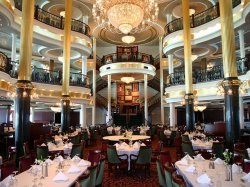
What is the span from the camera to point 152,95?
89.0 feet

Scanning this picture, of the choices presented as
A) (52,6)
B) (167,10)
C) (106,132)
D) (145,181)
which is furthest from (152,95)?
(145,181)

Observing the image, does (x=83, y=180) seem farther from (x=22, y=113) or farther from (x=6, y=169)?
(x=22, y=113)

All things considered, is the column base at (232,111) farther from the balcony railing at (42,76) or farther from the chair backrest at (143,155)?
the balcony railing at (42,76)

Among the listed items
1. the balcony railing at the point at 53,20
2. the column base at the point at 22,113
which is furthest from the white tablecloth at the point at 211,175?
the balcony railing at the point at 53,20

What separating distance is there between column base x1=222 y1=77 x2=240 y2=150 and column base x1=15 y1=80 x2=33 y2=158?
22.5 feet

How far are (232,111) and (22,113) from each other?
23.3 ft

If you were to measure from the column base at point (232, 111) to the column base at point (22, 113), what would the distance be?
685cm

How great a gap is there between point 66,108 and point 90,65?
9.92 m

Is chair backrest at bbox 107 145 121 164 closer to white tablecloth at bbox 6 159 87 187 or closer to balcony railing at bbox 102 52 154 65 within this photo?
white tablecloth at bbox 6 159 87 187

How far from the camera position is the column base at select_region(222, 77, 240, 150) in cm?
782

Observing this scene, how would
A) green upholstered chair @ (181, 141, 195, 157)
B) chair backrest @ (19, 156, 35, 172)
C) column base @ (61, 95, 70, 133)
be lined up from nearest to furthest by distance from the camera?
chair backrest @ (19, 156, 35, 172), green upholstered chair @ (181, 141, 195, 157), column base @ (61, 95, 70, 133)

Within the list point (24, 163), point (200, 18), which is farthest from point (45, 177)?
point (200, 18)

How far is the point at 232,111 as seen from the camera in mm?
7906

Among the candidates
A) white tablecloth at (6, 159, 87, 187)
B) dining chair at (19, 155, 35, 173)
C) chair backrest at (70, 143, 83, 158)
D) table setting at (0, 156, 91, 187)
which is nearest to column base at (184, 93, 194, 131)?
chair backrest at (70, 143, 83, 158)
